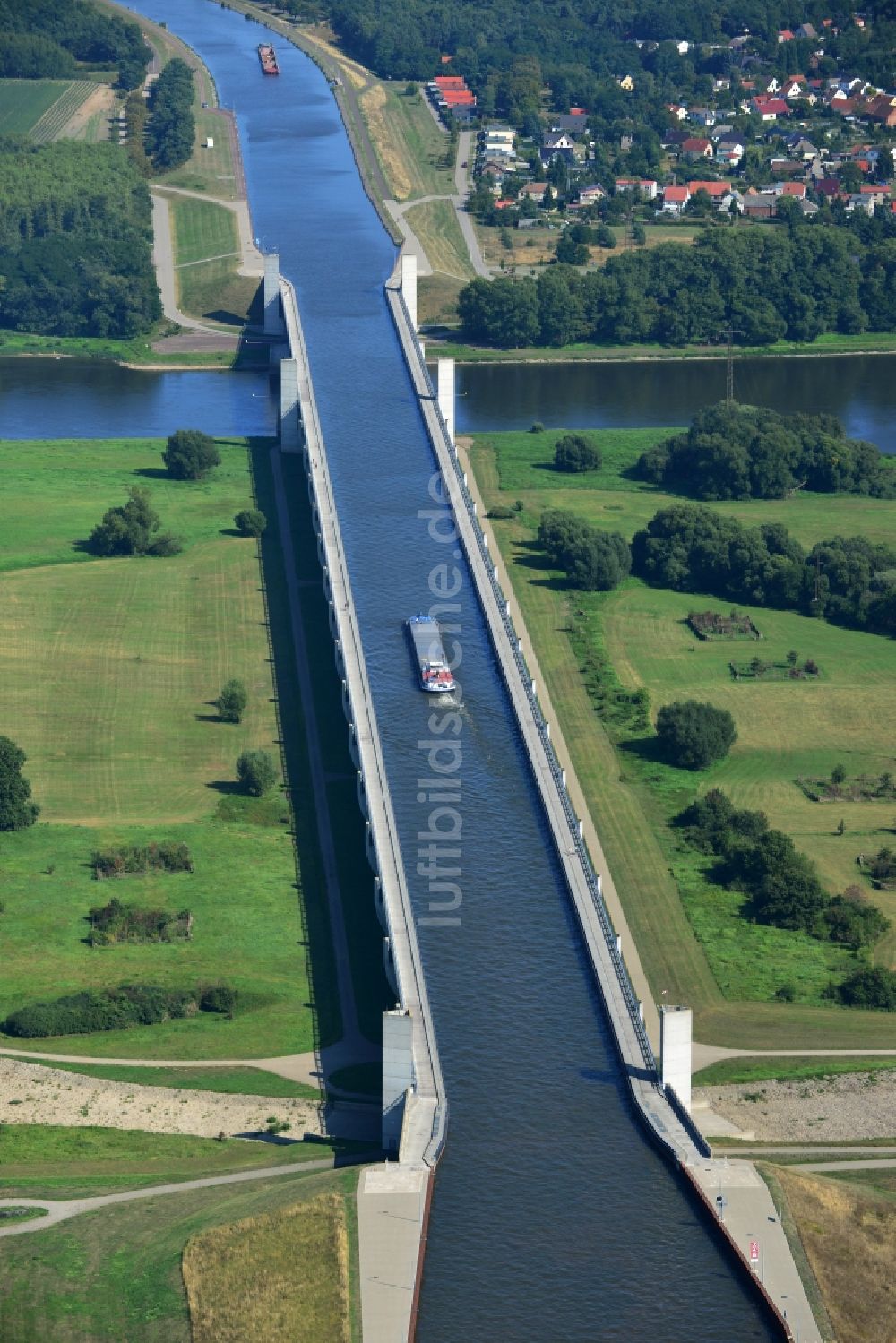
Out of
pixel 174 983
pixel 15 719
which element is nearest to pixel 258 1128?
pixel 174 983

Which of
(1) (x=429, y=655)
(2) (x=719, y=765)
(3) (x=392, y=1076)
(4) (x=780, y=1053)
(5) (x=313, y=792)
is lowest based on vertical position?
(2) (x=719, y=765)

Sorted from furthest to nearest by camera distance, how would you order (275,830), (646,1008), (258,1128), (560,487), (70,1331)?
(560,487), (275,830), (646,1008), (258,1128), (70,1331)

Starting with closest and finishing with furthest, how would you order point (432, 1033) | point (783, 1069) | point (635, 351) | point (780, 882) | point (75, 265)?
point (432, 1033) < point (783, 1069) < point (780, 882) < point (635, 351) < point (75, 265)

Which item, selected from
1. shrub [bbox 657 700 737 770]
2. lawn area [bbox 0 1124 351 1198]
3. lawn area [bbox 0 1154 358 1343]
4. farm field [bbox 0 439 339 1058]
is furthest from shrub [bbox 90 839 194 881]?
lawn area [bbox 0 1154 358 1343]

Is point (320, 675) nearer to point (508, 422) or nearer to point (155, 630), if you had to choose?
point (155, 630)

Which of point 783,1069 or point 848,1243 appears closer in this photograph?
point 848,1243

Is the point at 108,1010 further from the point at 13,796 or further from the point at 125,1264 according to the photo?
the point at 125,1264

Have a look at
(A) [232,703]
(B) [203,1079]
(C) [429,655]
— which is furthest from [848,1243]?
(A) [232,703]
